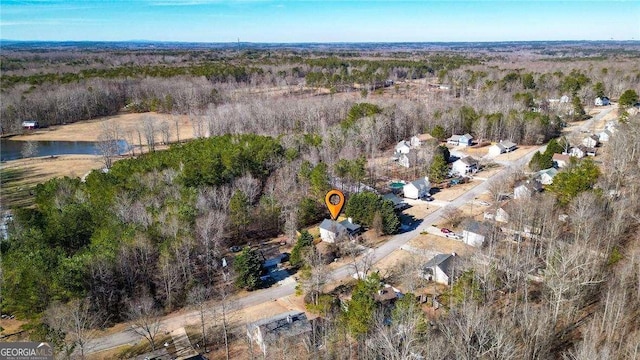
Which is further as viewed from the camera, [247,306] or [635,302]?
[247,306]

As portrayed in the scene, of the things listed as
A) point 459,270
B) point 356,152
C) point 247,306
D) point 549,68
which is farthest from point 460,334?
point 549,68

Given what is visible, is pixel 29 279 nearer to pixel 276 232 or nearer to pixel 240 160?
pixel 276 232

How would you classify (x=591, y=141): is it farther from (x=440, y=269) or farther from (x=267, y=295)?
(x=267, y=295)

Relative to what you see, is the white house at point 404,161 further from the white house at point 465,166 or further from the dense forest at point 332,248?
the white house at point 465,166

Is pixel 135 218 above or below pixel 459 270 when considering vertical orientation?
above

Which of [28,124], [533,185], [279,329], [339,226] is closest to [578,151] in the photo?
[533,185]

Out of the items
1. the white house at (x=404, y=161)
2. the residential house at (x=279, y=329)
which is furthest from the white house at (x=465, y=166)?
the residential house at (x=279, y=329)
